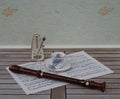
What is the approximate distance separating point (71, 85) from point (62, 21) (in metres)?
0.53

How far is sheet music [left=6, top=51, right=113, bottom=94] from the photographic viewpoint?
102 centimetres

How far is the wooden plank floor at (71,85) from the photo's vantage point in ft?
3.15

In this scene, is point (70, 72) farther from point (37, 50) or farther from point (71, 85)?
point (37, 50)

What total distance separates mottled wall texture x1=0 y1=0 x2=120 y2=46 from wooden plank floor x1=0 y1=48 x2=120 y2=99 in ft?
0.37

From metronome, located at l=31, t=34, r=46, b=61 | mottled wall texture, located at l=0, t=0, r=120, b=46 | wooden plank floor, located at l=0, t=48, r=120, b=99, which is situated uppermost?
mottled wall texture, located at l=0, t=0, r=120, b=46

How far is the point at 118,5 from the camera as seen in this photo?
1.43 m

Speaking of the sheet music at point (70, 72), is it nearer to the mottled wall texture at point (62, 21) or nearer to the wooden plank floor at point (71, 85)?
the wooden plank floor at point (71, 85)

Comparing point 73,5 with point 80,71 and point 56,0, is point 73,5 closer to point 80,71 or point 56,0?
point 56,0

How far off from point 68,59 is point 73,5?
355 millimetres

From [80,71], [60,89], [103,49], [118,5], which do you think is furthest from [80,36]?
[60,89]

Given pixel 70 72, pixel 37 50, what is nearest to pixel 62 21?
pixel 37 50

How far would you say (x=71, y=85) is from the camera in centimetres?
103

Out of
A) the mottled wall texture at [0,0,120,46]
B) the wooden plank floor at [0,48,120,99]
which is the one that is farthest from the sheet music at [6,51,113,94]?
the mottled wall texture at [0,0,120,46]

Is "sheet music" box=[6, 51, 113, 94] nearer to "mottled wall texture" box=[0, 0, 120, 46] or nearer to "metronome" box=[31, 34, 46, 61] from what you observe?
"metronome" box=[31, 34, 46, 61]
